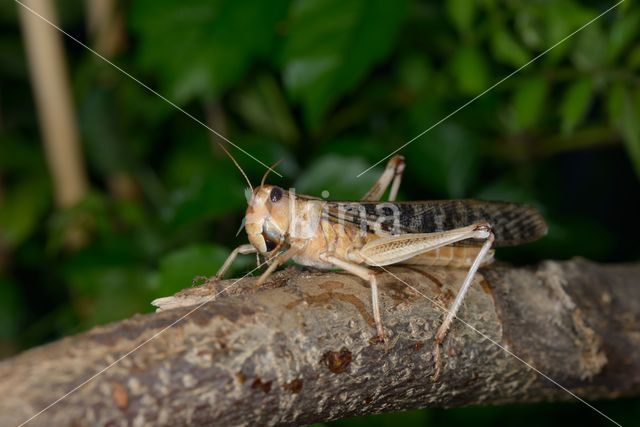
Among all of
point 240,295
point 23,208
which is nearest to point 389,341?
point 240,295

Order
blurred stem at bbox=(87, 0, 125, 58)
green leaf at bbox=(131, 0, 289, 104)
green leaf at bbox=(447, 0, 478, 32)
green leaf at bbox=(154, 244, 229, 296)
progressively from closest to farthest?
1. green leaf at bbox=(154, 244, 229, 296)
2. green leaf at bbox=(447, 0, 478, 32)
3. green leaf at bbox=(131, 0, 289, 104)
4. blurred stem at bbox=(87, 0, 125, 58)

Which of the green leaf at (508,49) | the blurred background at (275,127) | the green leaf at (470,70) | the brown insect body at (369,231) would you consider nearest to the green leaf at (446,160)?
the blurred background at (275,127)

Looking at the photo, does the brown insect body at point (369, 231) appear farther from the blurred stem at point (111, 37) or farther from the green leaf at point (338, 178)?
the blurred stem at point (111, 37)

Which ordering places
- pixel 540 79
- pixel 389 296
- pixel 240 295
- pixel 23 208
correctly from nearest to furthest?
pixel 240 295 < pixel 389 296 < pixel 540 79 < pixel 23 208

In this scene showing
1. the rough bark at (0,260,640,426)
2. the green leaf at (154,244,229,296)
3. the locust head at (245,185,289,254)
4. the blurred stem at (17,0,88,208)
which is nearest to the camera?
the rough bark at (0,260,640,426)

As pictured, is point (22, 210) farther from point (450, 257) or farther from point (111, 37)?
point (450, 257)

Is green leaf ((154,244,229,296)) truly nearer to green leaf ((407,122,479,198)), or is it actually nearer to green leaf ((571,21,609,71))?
green leaf ((407,122,479,198))

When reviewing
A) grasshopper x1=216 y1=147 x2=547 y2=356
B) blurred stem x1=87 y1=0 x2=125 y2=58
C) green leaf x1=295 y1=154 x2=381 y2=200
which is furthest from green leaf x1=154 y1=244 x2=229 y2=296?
blurred stem x1=87 y1=0 x2=125 y2=58

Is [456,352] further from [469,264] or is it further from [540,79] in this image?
[540,79]
